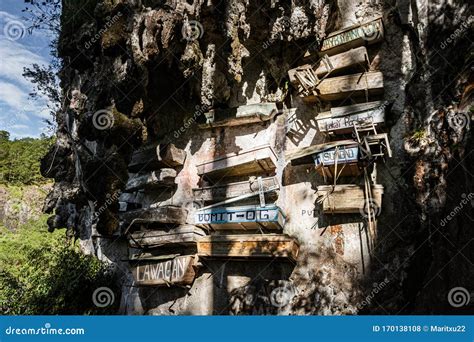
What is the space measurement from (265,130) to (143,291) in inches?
199

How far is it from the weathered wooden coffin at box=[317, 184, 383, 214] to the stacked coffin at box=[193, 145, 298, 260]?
A: 100cm

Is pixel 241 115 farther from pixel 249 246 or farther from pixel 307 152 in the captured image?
pixel 249 246

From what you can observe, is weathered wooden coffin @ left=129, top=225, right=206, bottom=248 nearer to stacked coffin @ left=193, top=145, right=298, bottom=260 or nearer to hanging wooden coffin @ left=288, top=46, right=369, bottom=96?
stacked coffin @ left=193, top=145, right=298, bottom=260

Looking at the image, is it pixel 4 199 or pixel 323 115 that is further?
pixel 4 199

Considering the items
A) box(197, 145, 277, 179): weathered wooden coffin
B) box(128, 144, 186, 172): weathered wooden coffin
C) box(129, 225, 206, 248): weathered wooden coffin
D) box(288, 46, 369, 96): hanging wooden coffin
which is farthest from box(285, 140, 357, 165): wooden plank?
box(128, 144, 186, 172): weathered wooden coffin

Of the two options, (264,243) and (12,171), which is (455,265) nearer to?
(264,243)

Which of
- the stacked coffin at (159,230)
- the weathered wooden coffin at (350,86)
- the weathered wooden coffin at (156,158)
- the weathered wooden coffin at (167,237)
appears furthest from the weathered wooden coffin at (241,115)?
the weathered wooden coffin at (167,237)

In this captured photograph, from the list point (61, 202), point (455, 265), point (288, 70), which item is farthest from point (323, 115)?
point (61, 202)

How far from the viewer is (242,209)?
8.84m

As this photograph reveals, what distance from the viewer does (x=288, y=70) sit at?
9.39 m

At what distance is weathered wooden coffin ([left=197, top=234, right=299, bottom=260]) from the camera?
832 centimetres

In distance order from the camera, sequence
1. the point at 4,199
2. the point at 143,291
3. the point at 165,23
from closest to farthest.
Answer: the point at 165,23
the point at 143,291
the point at 4,199

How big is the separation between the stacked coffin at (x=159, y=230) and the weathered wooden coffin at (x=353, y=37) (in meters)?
4.44

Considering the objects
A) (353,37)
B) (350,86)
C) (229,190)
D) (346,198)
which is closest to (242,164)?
(229,190)
